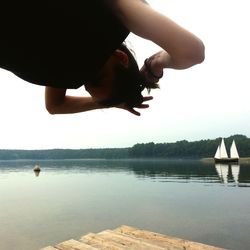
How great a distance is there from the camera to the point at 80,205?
45219 millimetres

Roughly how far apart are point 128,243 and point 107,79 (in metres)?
11.3

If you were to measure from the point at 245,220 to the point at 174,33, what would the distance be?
36.0 meters

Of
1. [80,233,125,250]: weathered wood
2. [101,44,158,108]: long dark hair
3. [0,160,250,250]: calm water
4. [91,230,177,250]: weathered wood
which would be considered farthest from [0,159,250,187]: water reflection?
[101,44,158,108]: long dark hair

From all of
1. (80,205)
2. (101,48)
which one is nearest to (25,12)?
(101,48)

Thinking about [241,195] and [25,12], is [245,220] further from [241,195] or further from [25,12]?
[25,12]

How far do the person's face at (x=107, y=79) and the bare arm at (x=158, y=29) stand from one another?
0.23 m

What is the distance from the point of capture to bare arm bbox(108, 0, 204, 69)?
1.31 metres

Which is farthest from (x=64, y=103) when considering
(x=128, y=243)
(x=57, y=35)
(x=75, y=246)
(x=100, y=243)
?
(x=100, y=243)

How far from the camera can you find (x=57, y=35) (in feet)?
4.49

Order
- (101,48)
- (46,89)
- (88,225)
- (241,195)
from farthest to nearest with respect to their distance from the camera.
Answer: (241,195)
(88,225)
(46,89)
(101,48)

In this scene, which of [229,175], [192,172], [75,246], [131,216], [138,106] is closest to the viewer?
[138,106]

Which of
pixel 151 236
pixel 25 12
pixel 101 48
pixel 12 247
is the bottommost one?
pixel 12 247

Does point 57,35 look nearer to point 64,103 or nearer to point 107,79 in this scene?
point 107,79

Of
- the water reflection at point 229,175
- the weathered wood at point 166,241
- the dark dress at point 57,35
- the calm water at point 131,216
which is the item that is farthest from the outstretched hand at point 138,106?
the water reflection at point 229,175
